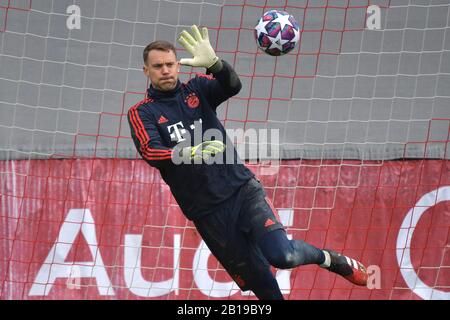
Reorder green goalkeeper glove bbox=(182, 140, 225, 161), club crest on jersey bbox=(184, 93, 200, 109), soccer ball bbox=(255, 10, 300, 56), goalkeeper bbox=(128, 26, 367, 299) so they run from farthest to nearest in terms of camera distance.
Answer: soccer ball bbox=(255, 10, 300, 56) → club crest on jersey bbox=(184, 93, 200, 109) → goalkeeper bbox=(128, 26, 367, 299) → green goalkeeper glove bbox=(182, 140, 225, 161)

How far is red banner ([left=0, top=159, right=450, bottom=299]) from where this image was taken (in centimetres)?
916

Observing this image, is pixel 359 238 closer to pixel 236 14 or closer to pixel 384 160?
pixel 384 160

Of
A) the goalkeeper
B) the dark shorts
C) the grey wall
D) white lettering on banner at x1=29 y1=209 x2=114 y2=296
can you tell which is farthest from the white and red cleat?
white lettering on banner at x1=29 y1=209 x2=114 y2=296

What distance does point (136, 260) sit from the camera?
30.2ft

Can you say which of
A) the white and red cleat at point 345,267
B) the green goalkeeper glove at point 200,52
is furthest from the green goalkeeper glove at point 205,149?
the white and red cleat at point 345,267

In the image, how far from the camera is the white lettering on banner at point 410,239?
364 inches

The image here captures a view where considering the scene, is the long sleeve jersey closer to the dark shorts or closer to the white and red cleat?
the dark shorts

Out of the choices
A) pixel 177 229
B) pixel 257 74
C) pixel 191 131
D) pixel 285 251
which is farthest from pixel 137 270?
pixel 285 251

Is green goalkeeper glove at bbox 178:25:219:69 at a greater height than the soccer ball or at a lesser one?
lesser

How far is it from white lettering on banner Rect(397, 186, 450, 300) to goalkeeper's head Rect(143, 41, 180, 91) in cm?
333

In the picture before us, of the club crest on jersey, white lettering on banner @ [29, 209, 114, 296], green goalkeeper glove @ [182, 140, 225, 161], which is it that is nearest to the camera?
green goalkeeper glove @ [182, 140, 225, 161]

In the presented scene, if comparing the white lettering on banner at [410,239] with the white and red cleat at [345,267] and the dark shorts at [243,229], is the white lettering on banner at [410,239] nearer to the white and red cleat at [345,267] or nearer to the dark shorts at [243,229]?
the white and red cleat at [345,267]

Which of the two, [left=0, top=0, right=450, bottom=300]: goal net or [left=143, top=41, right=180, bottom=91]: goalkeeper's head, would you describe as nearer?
[left=143, top=41, right=180, bottom=91]: goalkeeper's head

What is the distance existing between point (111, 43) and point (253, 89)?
138 cm
